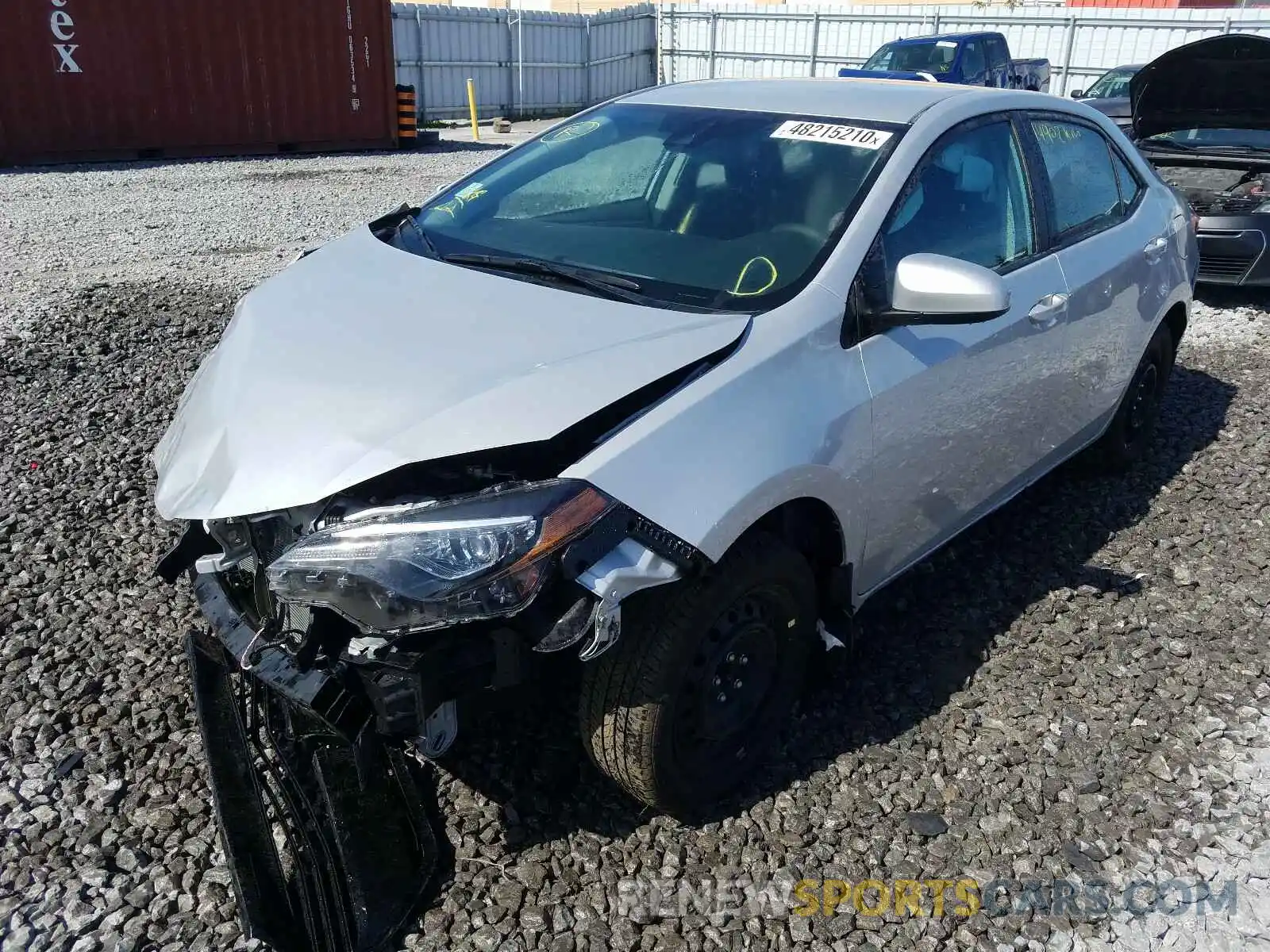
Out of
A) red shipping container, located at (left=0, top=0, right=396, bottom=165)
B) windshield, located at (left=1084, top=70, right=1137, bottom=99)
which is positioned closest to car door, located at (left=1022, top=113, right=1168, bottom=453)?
windshield, located at (left=1084, top=70, right=1137, bottom=99)

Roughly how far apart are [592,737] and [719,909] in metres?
0.51

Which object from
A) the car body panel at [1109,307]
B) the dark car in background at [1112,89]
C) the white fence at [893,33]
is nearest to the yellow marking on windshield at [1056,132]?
the car body panel at [1109,307]

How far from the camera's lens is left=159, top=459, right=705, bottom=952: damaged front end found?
82.0 inches

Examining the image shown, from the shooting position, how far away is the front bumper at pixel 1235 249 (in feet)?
23.0

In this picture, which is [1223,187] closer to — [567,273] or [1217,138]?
[1217,138]

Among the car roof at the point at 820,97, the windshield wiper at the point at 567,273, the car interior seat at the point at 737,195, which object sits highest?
the car roof at the point at 820,97

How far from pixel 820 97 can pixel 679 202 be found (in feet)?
2.14

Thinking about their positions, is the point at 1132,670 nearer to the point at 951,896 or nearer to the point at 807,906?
the point at 951,896

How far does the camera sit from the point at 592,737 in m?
2.47

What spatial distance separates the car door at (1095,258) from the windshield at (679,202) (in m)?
1.02

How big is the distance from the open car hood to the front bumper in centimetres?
66

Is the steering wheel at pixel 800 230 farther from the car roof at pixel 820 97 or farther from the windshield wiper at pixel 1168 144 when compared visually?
the windshield wiper at pixel 1168 144

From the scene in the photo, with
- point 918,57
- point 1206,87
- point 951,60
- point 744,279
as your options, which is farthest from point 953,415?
point 918,57

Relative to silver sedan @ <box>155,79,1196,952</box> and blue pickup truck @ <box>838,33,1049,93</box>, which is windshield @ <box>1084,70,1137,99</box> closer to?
blue pickup truck @ <box>838,33,1049,93</box>
